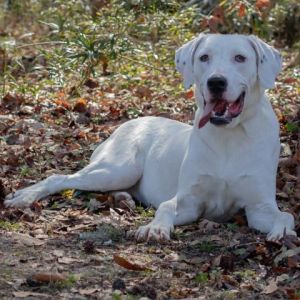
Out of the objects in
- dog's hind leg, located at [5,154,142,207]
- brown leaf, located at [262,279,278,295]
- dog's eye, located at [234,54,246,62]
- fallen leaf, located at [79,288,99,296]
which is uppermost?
dog's eye, located at [234,54,246,62]

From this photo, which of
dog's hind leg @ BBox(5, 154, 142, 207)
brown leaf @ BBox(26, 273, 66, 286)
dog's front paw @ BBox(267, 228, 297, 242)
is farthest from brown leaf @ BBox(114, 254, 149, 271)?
dog's hind leg @ BBox(5, 154, 142, 207)

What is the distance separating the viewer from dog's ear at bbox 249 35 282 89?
5988 millimetres

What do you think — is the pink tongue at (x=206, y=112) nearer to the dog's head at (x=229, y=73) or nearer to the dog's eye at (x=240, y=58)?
the dog's head at (x=229, y=73)

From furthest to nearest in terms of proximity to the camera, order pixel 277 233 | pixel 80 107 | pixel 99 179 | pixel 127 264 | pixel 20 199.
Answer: pixel 80 107
pixel 99 179
pixel 20 199
pixel 277 233
pixel 127 264

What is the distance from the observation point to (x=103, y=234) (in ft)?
18.8

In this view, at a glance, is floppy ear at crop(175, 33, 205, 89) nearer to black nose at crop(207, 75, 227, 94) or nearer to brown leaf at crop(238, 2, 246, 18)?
black nose at crop(207, 75, 227, 94)

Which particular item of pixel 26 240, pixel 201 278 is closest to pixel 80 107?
pixel 26 240

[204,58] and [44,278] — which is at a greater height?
[204,58]

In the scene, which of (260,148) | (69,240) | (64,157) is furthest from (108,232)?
(64,157)

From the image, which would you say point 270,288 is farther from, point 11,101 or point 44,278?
point 11,101

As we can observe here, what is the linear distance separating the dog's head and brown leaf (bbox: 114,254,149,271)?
48.5 inches

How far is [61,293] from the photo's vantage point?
458 centimetres

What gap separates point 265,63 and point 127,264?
1.77m

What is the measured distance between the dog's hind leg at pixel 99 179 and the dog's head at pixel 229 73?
1.12m
